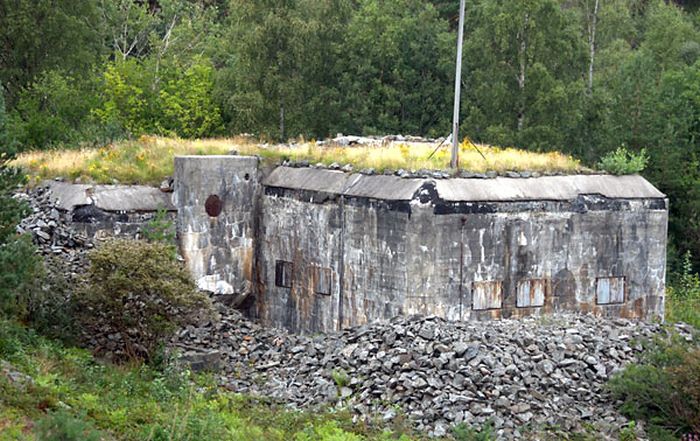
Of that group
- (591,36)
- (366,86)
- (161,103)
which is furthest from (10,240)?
(591,36)

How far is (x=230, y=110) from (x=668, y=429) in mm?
19679

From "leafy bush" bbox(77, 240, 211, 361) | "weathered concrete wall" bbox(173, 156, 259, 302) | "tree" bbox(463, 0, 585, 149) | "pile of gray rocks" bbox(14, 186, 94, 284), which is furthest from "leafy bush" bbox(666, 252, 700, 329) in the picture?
"pile of gray rocks" bbox(14, 186, 94, 284)

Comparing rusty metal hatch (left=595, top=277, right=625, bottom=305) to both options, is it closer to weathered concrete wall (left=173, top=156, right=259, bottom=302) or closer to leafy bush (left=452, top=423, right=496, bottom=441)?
leafy bush (left=452, top=423, right=496, bottom=441)

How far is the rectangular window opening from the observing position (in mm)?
18703

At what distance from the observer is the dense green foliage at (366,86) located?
2805 centimetres

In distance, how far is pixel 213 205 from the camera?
1872 cm

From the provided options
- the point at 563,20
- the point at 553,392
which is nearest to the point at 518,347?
the point at 553,392

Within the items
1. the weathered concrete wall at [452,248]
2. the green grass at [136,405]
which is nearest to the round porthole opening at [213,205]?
the weathered concrete wall at [452,248]

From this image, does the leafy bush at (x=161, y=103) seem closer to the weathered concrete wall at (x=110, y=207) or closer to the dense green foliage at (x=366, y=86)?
the dense green foliage at (x=366, y=86)

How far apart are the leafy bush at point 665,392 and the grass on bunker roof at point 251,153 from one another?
4778 millimetres

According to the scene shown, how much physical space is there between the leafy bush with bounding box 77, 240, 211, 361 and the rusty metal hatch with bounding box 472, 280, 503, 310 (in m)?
4.47

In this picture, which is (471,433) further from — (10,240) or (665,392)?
(10,240)

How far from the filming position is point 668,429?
45.3ft

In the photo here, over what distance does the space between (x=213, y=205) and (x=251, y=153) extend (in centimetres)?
164
